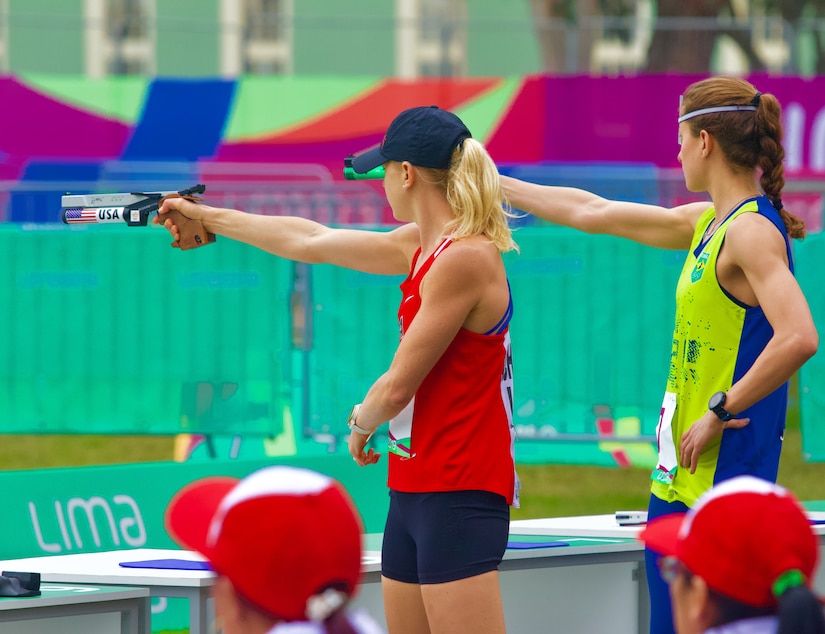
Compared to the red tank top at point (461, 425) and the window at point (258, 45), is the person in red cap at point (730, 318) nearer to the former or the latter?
the red tank top at point (461, 425)

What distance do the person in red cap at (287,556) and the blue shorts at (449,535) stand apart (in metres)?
1.15

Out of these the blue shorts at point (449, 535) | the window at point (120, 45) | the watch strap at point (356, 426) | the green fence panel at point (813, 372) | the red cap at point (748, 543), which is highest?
the window at point (120, 45)

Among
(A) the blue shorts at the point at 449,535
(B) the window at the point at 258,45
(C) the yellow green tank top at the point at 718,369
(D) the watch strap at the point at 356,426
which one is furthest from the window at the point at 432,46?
(A) the blue shorts at the point at 449,535

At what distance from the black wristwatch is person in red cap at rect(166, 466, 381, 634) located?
1.58 m

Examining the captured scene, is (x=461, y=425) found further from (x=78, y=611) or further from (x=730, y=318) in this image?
(x=78, y=611)

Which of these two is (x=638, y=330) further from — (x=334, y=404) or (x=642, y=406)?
(x=334, y=404)

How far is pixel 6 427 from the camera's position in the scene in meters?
9.42

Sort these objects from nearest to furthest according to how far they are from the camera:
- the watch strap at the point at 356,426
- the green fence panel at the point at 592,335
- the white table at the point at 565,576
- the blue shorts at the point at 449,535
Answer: the blue shorts at the point at 449,535, the watch strap at the point at 356,426, the white table at the point at 565,576, the green fence panel at the point at 592,335

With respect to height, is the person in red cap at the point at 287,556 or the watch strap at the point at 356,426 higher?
the person in red cap at the point at 287,556

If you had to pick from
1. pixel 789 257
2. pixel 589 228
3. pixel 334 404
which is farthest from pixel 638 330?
pixel 789 257

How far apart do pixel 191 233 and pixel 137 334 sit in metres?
4.83

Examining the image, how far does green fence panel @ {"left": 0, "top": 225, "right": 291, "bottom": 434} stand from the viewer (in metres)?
8.95

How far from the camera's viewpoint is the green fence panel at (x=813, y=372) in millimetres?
8875

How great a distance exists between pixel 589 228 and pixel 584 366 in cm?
493
